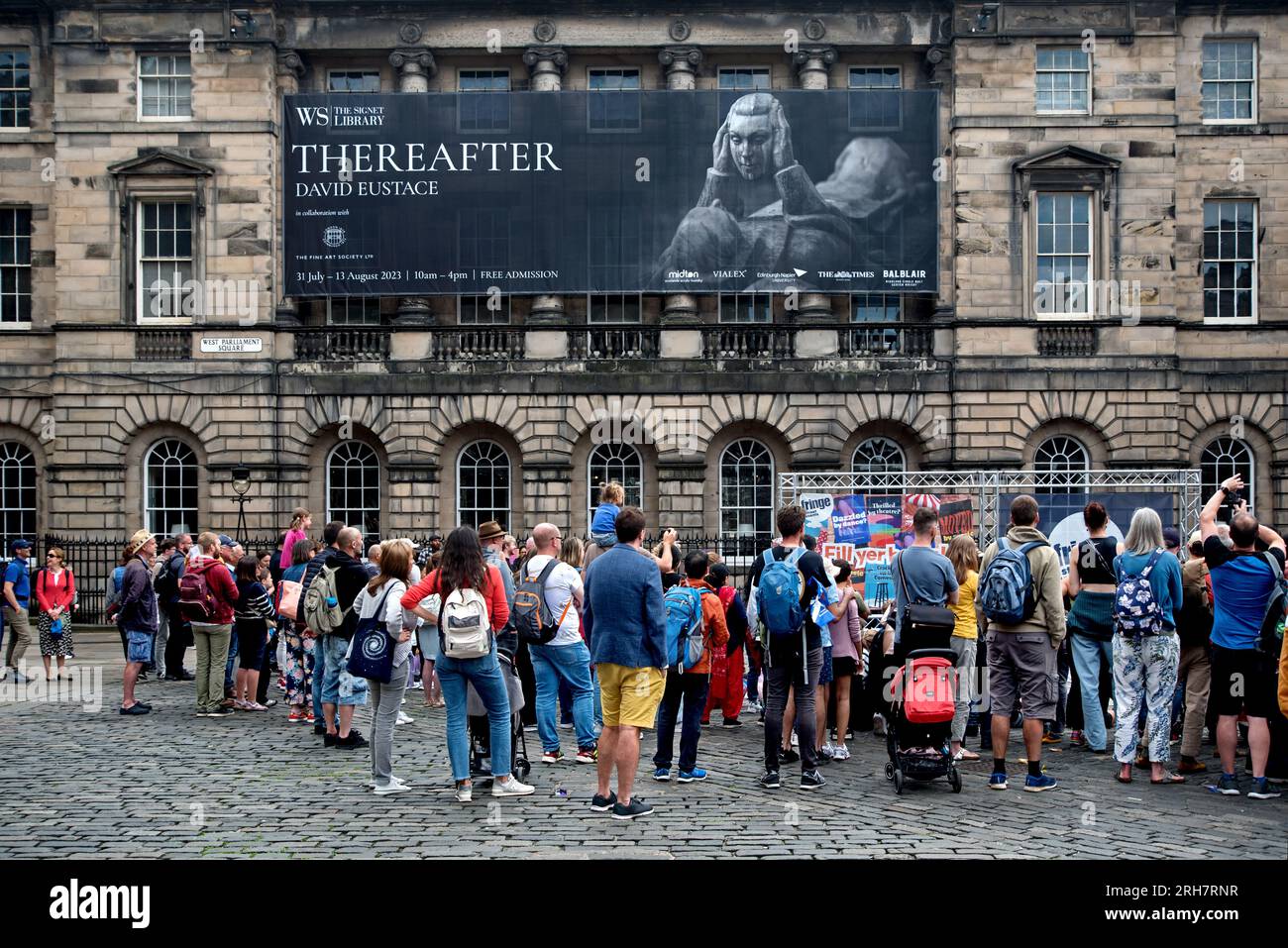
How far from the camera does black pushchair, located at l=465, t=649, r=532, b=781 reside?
1085 centimetres

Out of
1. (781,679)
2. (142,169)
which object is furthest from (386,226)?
(781,679)

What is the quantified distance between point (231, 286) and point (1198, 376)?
22.2 meters

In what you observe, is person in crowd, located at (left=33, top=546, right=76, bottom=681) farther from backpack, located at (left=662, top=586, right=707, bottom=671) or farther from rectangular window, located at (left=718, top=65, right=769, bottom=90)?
rectangular window, located at (left=718, top=65, right=769, bottom=90)

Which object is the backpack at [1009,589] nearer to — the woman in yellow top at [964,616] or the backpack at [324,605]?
the woman in yellow top at [964,616]

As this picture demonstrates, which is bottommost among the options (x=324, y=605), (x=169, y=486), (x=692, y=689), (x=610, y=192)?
(x=692, y=689)

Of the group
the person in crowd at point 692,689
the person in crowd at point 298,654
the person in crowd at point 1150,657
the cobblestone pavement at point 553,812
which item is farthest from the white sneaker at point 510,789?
the person in crowd at point 1150,657

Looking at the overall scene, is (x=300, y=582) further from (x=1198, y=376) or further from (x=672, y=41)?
(x=1198, y=376)

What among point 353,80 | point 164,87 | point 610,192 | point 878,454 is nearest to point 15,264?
point 164,87

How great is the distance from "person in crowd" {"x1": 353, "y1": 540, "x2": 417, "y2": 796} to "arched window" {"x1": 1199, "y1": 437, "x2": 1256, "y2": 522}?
79.5 feet

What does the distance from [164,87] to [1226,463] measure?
1022 inches

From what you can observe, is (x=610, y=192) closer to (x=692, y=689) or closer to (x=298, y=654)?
(x=298, y=654)

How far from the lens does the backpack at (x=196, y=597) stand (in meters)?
14.2

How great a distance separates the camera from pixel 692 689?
10.9 meters

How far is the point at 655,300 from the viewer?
30.1 m
